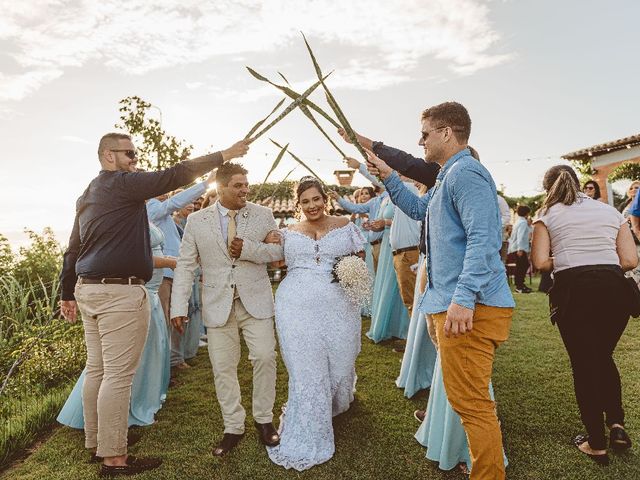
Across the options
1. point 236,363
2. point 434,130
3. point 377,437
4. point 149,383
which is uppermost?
point 434,130

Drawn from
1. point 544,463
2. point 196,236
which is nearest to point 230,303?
point 196,236

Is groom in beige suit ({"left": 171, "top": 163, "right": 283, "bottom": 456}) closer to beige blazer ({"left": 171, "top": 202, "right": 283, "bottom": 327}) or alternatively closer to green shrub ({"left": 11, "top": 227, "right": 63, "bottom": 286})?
beige blazer ({"left": 171, "top": 202, "right": 283, "bottom": 327})

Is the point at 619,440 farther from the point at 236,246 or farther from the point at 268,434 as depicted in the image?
the point at 236,246

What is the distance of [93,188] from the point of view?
369cm

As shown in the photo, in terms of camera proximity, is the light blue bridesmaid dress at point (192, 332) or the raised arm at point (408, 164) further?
the light blue bridesmaid dress at point (192, 332)

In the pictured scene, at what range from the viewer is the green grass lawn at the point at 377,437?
362 centimetres

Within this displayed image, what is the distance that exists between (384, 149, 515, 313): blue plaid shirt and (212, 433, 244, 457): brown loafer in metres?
2.21

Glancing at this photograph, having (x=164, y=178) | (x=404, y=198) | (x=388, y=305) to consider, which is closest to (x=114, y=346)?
(x=164, y=178)

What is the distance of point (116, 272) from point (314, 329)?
5.44 ft

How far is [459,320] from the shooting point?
253 centimetres

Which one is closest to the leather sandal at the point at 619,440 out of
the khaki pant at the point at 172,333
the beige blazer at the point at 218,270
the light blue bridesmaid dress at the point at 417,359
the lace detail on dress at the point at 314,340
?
the light blue bridesmaid dress at the point at 417,359

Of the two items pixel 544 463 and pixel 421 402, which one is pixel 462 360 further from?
pixel 421 402

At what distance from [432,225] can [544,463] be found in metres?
2.20

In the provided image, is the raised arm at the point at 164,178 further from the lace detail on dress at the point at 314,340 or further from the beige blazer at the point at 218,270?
the lace detail on dress at the point at 314,340
